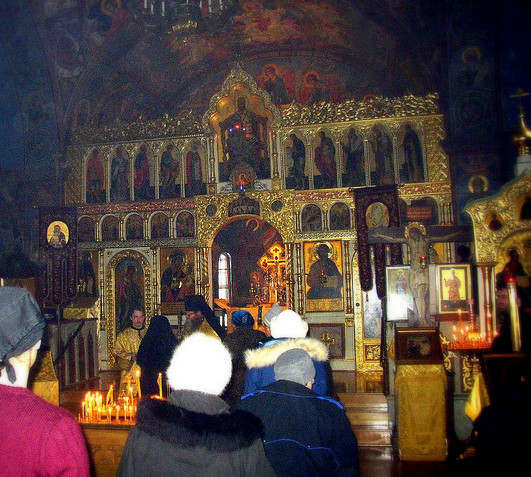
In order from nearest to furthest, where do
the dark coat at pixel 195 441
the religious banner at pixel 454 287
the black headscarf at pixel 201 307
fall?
1. the dark coat at pixel 195 441
2. the black headscarf at pixel 201 307
3. the religious banner at pixel 454 287

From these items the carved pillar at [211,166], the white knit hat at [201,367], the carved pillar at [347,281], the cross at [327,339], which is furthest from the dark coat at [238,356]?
the carved pillar at [211,166]

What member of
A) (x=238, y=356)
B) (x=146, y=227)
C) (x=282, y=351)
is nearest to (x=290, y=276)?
(x=146, y=227)

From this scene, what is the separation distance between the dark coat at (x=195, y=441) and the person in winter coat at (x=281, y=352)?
145cm

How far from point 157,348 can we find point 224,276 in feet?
45.1

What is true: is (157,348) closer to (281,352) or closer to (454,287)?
(281,352)

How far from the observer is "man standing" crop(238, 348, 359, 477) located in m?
2.98

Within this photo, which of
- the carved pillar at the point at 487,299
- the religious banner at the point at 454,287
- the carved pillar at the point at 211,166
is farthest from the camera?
the carved pillar at the point at 211,166

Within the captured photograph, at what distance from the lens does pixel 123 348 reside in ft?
25.5

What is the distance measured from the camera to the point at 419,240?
35.6ft

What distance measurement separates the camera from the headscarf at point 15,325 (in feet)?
6.67

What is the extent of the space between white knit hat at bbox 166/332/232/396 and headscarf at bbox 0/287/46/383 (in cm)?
70

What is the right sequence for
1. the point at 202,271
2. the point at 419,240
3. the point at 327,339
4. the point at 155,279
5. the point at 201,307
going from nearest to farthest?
the point at 201,307 < the point at 419,240 < the point at 327,339 < the point at 202,271 < the point at 155,279

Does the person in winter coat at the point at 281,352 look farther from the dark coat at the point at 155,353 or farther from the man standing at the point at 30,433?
the dark coat at the point at 155,353

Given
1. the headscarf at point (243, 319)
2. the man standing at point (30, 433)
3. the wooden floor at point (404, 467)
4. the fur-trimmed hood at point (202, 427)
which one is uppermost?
the headscarf at point (243, 319)
